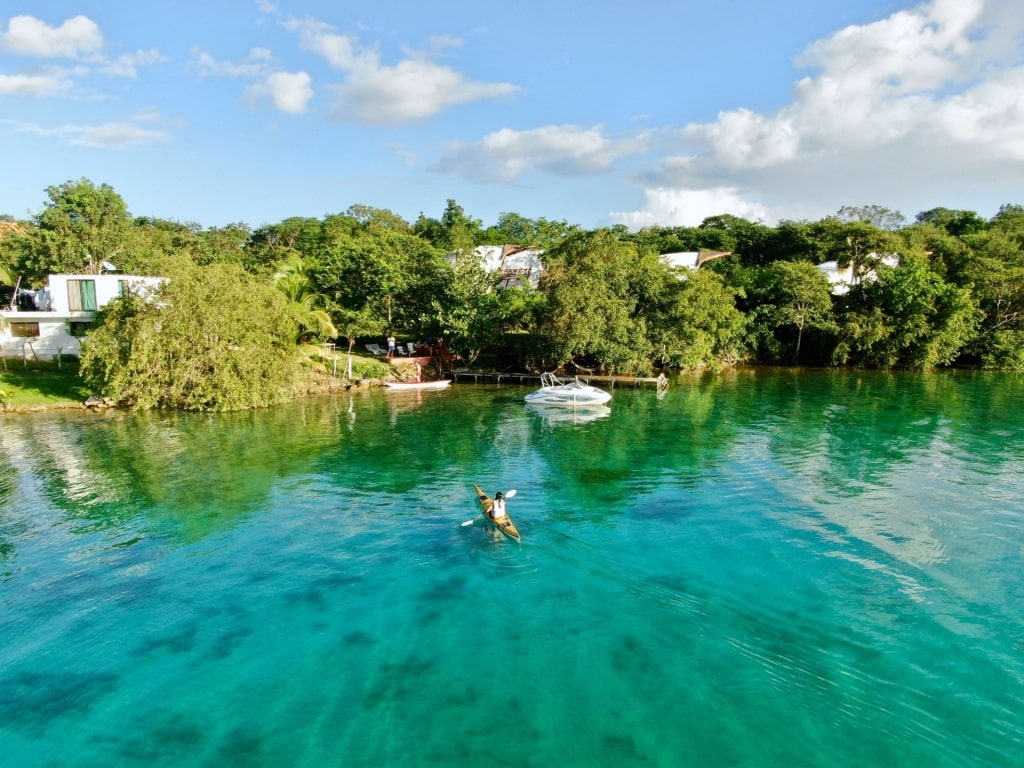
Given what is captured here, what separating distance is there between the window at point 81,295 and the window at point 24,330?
4633mm

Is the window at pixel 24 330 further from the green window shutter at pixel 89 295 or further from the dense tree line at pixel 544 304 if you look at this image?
the dense tree line at pixel 544 304

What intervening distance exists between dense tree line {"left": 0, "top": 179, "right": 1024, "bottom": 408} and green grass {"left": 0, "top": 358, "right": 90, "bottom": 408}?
3.62 meters

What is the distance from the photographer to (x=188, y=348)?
37812 millimetres

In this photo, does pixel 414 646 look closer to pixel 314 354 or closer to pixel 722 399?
pixel 722 399

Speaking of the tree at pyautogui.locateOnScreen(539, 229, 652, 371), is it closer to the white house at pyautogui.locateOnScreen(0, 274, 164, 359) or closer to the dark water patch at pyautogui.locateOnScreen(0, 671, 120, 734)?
the white house at pyautogui.locateOnScreen(0, 274, 164, 359)

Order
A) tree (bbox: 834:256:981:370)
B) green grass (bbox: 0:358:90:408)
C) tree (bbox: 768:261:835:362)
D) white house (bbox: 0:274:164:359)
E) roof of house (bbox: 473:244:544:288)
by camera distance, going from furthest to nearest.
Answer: roof of house (bbox: 473:244:544:288) < tree (bbox: 768:261:835:362) < tree (bbox: 834:256:981:370) < white house (bbox: 0:274:164:359) < green grass (bbox: 0:358:90:408)

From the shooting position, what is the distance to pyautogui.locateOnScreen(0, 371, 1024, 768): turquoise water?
11.1 meters

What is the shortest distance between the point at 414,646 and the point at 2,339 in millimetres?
50540

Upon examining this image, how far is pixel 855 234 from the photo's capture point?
66.9m

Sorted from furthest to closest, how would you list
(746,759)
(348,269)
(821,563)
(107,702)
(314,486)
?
1. (348,269)
2. (314,486)
3. (821,563)
4. (107,702)
5. (746,759)

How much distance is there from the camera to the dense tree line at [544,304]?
38.6 m

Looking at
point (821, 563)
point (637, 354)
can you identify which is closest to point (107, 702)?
point (821, 563)

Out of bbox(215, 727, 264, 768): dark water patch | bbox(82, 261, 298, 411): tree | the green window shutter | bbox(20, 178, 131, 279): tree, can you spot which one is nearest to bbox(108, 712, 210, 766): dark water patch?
bbox(215, 727, 264, 768): dark water patch

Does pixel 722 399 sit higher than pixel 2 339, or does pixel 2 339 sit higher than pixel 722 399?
pixel 2 339
